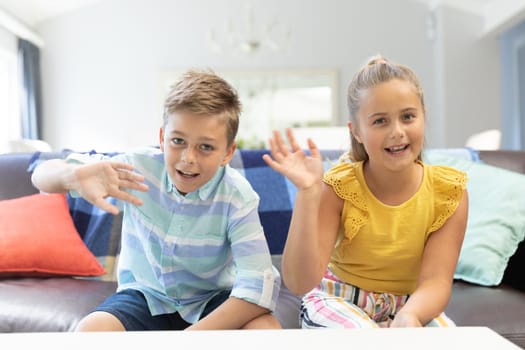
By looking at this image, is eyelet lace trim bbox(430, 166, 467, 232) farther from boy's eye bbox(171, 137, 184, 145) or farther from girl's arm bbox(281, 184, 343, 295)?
boy's eye bbox(171, 137, 184, 145)

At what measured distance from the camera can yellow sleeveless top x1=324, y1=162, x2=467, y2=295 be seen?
1.31 m

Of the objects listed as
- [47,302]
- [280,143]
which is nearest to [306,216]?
→ [280,143]

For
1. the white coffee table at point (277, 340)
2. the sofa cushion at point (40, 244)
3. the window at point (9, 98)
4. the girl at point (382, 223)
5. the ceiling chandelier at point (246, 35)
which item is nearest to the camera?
the white coffee table at point (277, 340)

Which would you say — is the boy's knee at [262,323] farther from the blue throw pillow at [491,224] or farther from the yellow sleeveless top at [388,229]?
the blue throw pillow at [491,224]

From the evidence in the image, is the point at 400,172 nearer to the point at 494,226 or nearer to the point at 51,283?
the point at 494,226

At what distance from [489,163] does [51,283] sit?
152 centimetres

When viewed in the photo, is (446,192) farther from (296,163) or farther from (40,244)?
(40,244)

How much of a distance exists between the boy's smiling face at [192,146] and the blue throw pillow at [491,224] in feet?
2.84

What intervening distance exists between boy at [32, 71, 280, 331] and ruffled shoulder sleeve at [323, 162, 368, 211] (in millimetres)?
191

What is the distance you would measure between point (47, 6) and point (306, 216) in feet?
22.7

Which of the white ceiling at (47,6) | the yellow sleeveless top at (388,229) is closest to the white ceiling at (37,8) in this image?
the white ceiling at (47,6)

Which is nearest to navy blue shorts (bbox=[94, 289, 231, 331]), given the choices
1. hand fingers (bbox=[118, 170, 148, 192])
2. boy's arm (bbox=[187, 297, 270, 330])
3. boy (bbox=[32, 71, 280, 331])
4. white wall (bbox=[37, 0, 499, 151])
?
boy (bbox=[32, 71, 280, 331])

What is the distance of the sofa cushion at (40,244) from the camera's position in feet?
5.76

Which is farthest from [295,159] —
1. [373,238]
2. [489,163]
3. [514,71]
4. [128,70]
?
[128,70]
